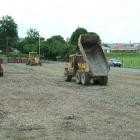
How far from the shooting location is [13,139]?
489 inches

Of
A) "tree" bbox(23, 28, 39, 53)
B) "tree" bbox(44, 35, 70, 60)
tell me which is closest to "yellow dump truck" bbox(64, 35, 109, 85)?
"tree" bbox(44, 35, 70, 60)

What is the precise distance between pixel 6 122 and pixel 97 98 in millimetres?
9198

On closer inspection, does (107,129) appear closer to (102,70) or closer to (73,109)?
(73,109)

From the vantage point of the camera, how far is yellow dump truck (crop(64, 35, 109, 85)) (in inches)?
1302

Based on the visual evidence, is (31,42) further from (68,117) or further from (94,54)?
(68,117)

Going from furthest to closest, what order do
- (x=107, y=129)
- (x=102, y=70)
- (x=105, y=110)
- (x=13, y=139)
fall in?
1. (x=102, y=70)
2. (x=105, y=110)
3. (x=107, y=129)
4. (x=13, y=139)

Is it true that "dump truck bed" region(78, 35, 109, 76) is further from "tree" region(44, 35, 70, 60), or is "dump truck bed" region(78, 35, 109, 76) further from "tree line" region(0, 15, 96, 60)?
"tree line" region(0, 15, 96, 60)

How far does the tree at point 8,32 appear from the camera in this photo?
513ft

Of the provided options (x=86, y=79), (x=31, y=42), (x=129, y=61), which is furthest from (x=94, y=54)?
(x=31, y=42)

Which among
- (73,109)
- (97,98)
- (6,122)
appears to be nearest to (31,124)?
(6,122)

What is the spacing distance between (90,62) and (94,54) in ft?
4.40

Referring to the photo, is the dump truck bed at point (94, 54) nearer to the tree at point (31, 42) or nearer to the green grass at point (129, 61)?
the green grass at point (129, 61)

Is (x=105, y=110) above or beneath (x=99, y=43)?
beneath

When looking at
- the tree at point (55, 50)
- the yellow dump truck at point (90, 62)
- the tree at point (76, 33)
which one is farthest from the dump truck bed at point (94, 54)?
the tree at point (76, 33)
